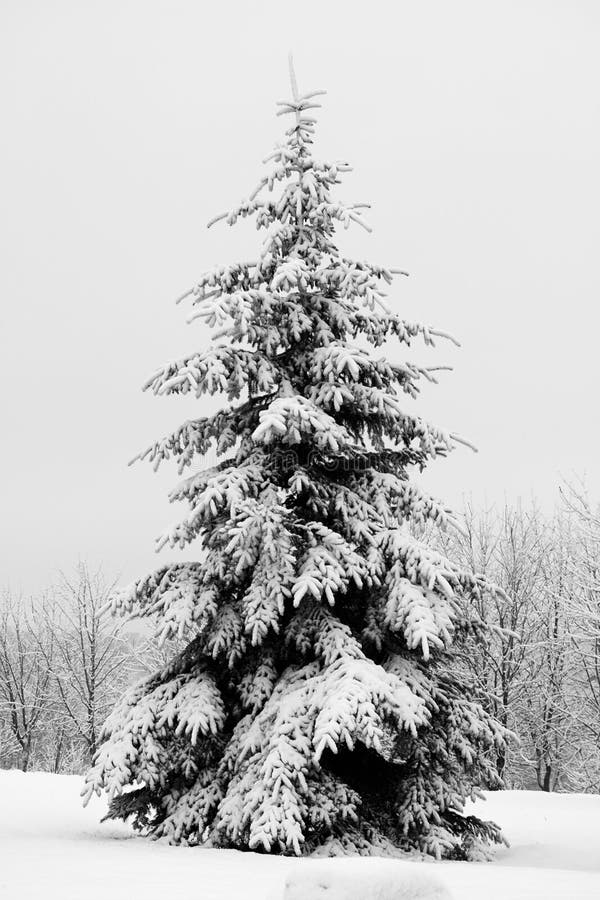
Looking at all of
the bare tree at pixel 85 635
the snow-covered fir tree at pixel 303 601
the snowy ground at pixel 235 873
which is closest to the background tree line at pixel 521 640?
the bare tree at pixel 85 635

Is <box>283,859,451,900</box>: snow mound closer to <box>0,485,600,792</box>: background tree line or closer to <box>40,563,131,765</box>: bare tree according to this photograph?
<box>0,485,600,792</box>: background tree line

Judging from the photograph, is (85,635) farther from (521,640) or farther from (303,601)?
(303,601)

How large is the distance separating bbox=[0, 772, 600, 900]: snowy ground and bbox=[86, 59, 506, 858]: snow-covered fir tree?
713 millimetres

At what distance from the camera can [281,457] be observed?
1158 cm

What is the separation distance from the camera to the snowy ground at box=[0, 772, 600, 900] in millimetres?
5672

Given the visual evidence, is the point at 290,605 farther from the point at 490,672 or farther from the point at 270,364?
the point at 490,672

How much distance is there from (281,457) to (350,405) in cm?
136

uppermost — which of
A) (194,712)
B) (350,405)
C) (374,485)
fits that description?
(350,405)

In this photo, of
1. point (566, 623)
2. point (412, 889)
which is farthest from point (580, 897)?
point (566, 623)

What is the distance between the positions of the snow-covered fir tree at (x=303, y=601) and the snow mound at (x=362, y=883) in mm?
3042

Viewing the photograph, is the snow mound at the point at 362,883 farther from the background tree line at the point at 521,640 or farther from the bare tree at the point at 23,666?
the bare tree at the point at 23,666

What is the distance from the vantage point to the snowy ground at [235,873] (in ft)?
18.6

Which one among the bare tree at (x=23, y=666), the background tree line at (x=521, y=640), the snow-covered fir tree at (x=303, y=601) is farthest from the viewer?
the bare tree at (x=23, y=666)

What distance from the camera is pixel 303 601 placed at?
1111cm
